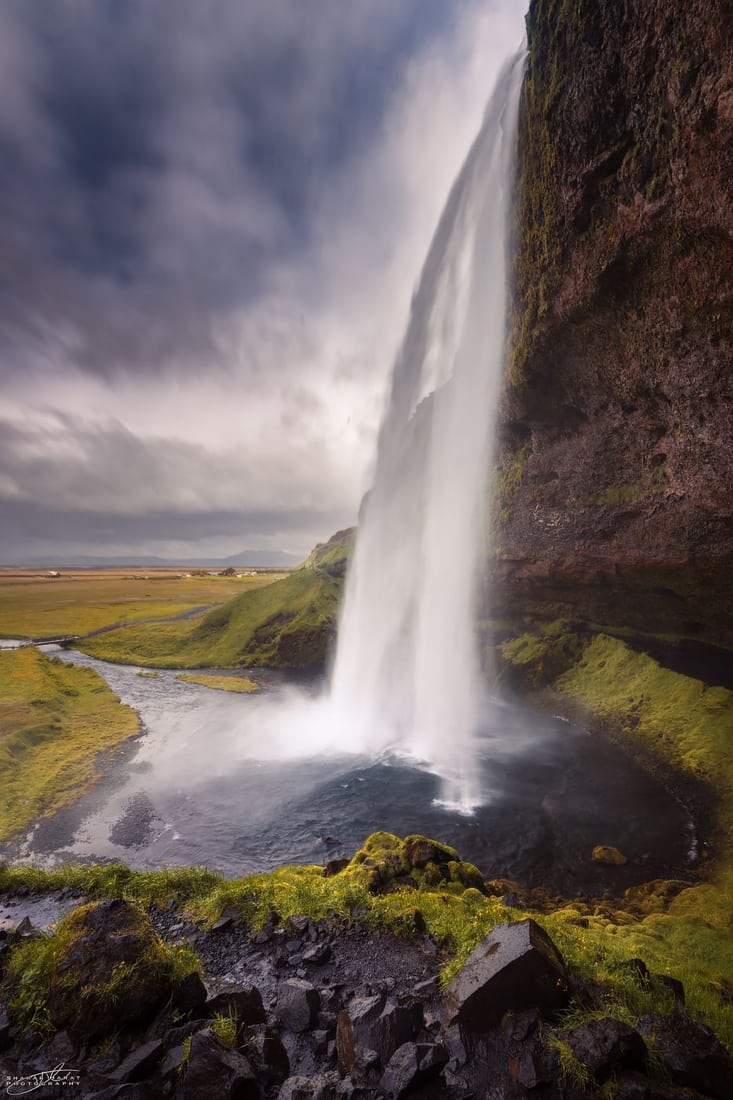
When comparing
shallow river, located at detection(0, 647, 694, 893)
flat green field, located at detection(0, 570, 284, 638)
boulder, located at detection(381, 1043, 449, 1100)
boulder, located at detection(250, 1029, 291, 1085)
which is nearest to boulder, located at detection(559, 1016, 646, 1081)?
boulder, located at detection(381, 1043, 449, 1100)

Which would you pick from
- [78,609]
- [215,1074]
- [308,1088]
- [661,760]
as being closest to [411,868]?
[308,1088]

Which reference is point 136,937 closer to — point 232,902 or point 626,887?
point 232,902

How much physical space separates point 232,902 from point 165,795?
14904 millimetres

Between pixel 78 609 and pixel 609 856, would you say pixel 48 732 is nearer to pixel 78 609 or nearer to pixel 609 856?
pixel 609 856

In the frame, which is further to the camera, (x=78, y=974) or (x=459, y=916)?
(x=459, y=916)

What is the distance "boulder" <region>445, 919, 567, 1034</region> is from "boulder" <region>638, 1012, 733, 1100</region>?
4.05 feet

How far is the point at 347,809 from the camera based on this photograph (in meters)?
21.8

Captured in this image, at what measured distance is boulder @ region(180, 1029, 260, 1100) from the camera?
5.26m

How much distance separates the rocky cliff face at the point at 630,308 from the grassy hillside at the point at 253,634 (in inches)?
1367

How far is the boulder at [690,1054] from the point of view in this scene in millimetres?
5715

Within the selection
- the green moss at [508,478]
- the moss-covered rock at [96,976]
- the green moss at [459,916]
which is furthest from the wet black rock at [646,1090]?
the green moss at [508,478]

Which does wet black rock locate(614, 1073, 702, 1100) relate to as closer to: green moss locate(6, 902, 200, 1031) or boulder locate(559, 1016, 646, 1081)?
boulder locate(559, 1016, 646, 1081)

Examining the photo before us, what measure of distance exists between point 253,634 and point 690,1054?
58.6 m

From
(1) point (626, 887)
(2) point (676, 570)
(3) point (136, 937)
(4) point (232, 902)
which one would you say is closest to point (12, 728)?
(4) point (232, 902)
